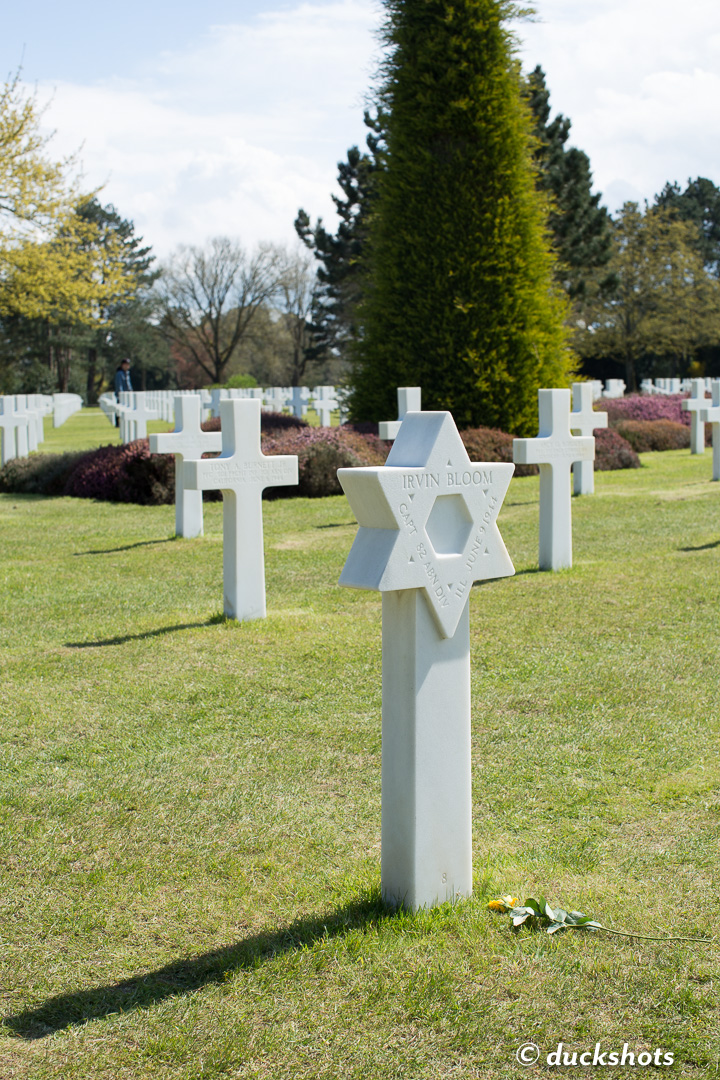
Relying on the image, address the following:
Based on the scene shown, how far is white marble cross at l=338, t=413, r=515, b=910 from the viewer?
2760 millimetres

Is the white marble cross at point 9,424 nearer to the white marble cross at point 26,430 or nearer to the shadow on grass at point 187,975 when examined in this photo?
the white marble cross at point 26,430

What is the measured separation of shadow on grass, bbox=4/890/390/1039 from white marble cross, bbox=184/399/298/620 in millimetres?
4087

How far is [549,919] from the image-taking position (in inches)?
114

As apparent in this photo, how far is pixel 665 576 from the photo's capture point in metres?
8.21

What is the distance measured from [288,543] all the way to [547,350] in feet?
25.6

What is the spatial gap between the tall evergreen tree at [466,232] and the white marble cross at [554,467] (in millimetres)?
7403

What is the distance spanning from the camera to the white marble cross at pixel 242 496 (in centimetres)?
695

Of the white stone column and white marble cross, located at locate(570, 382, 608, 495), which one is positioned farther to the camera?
white marble cross, located at locate(570, 382, 608, 495)

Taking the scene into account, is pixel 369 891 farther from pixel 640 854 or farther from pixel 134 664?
pixel 134 664

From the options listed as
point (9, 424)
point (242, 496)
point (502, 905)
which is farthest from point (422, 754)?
point (9, 424)

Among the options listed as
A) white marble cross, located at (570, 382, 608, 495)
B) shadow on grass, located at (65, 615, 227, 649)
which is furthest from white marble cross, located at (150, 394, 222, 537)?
white marble cross, located at (570, 382, 608, 495)

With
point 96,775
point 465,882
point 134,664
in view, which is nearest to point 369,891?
point 465,882

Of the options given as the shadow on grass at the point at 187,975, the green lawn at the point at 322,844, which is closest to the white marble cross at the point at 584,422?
the green lawn at the point at 322,844

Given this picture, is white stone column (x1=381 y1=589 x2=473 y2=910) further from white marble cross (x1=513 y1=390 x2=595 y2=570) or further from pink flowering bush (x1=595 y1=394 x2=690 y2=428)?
pink flowering bush (x1=595 y1=394 x2=690 y2=428)
